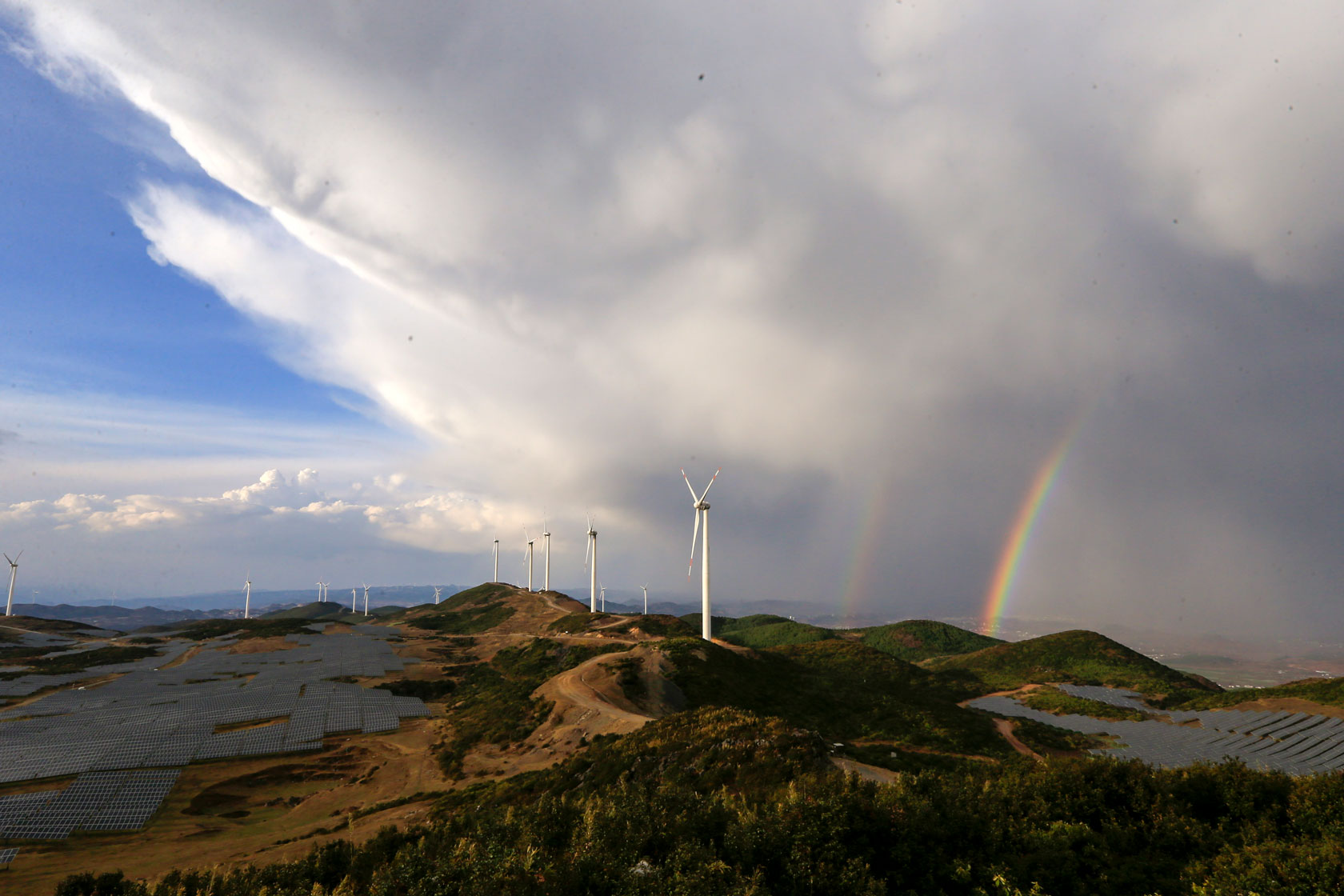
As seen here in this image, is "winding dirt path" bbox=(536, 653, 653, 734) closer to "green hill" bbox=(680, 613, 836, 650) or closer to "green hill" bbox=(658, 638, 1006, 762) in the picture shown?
"green hill" bbox=(658, 638, 1006, 762)

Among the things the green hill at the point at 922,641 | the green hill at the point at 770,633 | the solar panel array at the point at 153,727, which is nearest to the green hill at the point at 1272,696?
the green hill at the point at 922,641

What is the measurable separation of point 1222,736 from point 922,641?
103572mm

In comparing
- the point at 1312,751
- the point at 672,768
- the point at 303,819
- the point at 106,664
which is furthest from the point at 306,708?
the point at 1312,751

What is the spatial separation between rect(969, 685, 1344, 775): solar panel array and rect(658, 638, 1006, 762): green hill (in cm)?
1114

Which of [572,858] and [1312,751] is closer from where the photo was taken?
[572,858]

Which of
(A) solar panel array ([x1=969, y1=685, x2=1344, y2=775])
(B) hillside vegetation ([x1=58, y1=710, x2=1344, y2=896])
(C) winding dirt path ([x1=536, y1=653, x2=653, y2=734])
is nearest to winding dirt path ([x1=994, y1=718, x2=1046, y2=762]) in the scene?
(A) solar panel array ([x1=969, y1=685, x2=1344, y2=775])

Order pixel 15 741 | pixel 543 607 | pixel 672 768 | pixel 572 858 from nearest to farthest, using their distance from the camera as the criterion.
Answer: pixel 572 858, pixel 672 768, pixel 15 741, pixel 543 607

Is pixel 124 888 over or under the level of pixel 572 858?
under

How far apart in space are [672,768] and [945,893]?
21.2m

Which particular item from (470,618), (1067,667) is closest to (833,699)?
(1067,667)

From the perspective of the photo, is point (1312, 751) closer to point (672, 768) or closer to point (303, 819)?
point (672, 768)

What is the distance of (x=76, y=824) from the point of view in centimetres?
3609

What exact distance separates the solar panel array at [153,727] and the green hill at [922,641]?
131 m

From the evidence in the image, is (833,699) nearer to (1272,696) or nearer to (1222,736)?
(1222,736)
